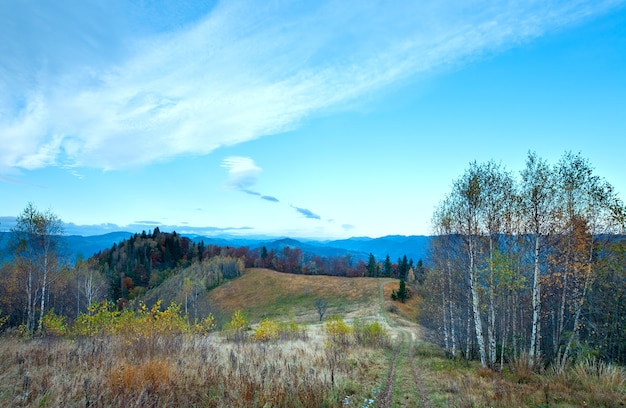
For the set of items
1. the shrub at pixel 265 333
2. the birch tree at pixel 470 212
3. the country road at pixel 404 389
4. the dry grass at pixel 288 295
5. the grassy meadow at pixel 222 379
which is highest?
the birch tree at pixel 470 212

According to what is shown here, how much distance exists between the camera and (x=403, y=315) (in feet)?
223

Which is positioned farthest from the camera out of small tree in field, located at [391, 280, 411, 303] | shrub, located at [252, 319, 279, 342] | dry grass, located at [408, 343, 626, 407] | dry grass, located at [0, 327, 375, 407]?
small tree in field, located at [391, 280, 411, 303]

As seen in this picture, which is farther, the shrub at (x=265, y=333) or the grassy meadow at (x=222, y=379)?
the shrub at (x=265, y=333)

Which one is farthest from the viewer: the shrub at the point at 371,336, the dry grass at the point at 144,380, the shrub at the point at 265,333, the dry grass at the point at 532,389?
the shrub at the point at 371,336

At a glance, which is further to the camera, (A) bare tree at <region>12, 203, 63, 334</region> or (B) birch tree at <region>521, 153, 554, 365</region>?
(A) bare tree at <region>12, 203, 63, 334</region>

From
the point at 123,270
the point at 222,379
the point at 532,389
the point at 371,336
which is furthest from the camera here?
the point at 123,270

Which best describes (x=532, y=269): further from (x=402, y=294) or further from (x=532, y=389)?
(x=402, y=294)

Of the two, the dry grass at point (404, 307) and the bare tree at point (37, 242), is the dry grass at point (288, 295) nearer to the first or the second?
the dry grass at point (404, 307)

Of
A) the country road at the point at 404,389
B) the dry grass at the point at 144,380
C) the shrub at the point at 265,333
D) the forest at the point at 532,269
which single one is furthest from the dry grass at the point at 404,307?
the dry grass at the point at 144,380

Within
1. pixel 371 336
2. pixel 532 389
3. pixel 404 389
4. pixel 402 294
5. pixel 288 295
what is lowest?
pixel 288 295

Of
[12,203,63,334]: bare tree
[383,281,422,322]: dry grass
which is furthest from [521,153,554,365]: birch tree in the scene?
[383,281,422,322]: dry grass

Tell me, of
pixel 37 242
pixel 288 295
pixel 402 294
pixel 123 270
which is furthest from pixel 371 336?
pixel 123 270

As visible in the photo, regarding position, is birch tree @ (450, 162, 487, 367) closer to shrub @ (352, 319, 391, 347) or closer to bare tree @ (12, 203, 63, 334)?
shrub @ (352, 319, 391, 347)

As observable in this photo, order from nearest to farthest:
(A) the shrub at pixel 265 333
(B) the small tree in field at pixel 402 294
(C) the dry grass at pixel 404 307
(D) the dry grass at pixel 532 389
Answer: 1. (D) the dry grass at pixel 532 389
2. (A) the shrub at pixel 265 333
3. (C) the dry grass at pixel 404 307
4. (B) the small tree in field at pixel 402 294
